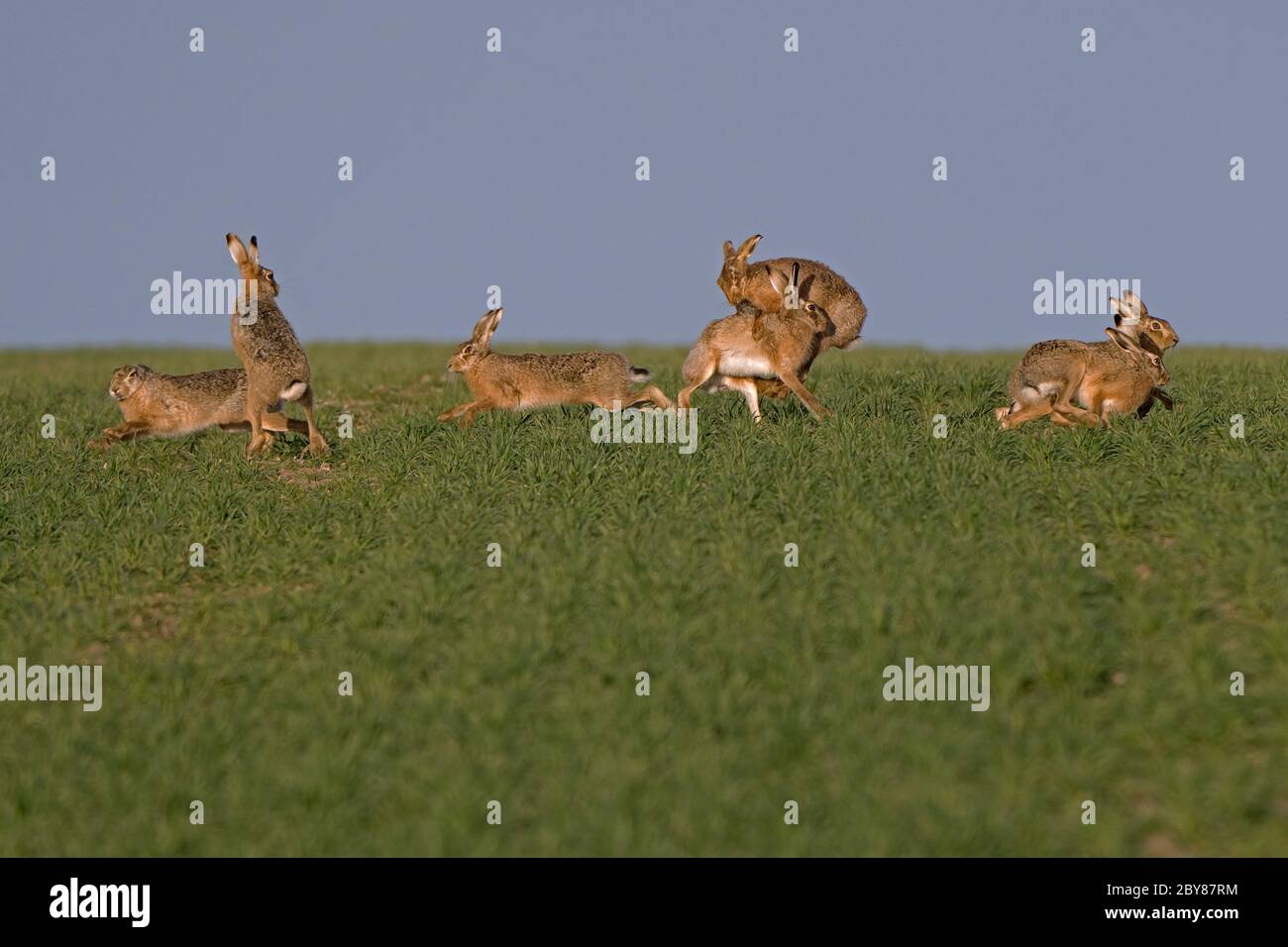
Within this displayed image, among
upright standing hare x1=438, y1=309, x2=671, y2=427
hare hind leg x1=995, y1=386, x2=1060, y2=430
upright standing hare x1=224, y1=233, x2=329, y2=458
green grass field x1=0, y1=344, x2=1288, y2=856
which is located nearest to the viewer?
green grass field x1=0, y1=344, x2=1288, y2=856

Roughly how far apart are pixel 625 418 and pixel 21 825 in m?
8.31

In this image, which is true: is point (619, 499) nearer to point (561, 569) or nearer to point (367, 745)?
point (561, 569)

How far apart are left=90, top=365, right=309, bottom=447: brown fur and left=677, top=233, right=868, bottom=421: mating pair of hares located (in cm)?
459

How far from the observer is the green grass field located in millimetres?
7922

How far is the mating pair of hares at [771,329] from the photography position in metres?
15.5

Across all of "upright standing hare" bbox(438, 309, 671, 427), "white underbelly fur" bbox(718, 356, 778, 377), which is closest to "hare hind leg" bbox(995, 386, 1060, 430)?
"white underbelly fur" bbox(718, 356, 778, 377)

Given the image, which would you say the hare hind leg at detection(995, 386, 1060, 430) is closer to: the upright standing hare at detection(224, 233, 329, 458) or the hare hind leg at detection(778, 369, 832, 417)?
the hare hind leg at detection(778, 369, 832, 417)

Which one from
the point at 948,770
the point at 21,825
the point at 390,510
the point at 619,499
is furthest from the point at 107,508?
the point at 948,770

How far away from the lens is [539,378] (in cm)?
1595

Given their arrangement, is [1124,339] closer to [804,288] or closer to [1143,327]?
[1143,327]

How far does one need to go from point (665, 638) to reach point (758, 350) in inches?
245

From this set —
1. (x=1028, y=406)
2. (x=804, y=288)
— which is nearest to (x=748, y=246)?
(x=804, y=288)
